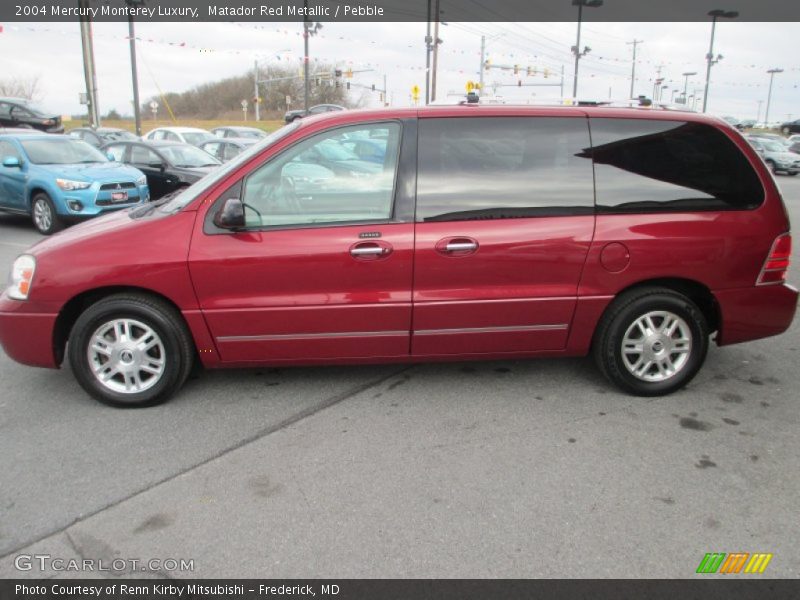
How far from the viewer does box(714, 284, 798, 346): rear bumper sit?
397 cm

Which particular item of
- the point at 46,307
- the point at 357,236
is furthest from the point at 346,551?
the point at 46,307

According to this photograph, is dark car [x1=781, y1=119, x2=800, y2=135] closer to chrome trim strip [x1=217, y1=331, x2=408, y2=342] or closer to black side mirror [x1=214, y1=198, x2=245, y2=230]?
chrome trim strip [x1=217, y1=331, x2=408, y2=342]

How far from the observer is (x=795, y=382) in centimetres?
431

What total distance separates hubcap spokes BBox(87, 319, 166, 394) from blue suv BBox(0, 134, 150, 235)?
23.8 feet

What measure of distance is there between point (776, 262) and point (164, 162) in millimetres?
11456

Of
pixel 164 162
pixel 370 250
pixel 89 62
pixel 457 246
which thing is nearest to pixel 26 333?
pixel 370 250

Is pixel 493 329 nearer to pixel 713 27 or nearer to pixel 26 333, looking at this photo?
pixel 26 333

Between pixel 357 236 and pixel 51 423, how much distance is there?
2.12 m

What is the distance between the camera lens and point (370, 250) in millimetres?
3652

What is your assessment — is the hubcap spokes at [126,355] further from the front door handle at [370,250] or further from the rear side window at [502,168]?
the rear side window at [502,168]

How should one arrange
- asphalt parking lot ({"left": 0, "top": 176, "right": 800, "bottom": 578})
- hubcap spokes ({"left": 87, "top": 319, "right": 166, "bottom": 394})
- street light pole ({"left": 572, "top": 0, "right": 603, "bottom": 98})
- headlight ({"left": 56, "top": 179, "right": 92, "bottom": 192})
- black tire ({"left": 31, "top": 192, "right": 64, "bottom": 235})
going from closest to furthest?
asphalt parking lot ({"left": 0, "top": 176, "right": 800, "bottom": 578}), hubcap spokes ({"left": 87, "top": 319, "right": 166, "bottom": 394}), headlight ({"left": 56, "top": 179, "right": 92, "bottom": 192}), black tire ({"left": 31, "top": 192, "right": 64, "bottom": 235}), street light pole ({"left": 572, "top": 0, "right": 603, "bottom": 98})

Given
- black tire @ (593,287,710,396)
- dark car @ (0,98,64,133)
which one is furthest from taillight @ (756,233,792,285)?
dark car @ (0,98,64,133)

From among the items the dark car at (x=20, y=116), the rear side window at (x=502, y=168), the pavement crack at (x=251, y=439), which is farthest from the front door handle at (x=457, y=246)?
the dark car at (x=20, y=116)

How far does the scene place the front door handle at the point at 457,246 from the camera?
368 centimetres
